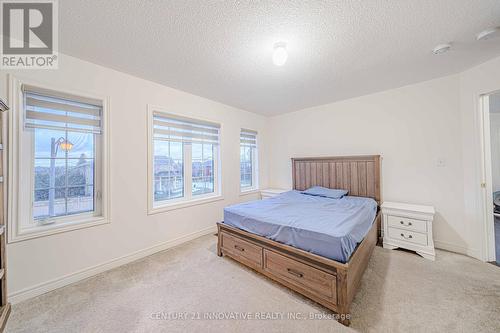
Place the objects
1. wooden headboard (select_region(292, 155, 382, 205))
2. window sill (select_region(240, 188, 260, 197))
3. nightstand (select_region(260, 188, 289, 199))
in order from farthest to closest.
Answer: nightstand (select_region(260, 188, 289, 199))
window sill (select_region(240, 188, 260, 197))
wooden headboard (select_region(292, 155, 382, 205))

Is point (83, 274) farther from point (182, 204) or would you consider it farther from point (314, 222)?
point (314, 222)

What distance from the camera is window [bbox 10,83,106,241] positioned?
1759mm

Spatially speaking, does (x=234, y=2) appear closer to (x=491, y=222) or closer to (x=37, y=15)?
(x=37, y=15)

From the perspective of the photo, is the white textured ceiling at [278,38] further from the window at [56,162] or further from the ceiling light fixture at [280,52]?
the window at [56,162]

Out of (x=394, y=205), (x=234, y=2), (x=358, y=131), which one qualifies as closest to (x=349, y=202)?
(x=394, y=205)

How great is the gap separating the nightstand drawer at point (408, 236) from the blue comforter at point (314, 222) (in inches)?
17.7

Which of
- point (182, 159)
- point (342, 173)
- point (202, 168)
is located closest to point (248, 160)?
point (202, 168)

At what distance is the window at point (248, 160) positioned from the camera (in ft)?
13.8

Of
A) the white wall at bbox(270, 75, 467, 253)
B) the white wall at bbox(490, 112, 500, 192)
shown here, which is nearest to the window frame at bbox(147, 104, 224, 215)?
the white wall at bbox(270, 75, 467, 253)

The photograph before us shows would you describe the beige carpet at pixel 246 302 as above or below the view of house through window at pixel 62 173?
below

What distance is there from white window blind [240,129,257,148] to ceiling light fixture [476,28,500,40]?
130 inches

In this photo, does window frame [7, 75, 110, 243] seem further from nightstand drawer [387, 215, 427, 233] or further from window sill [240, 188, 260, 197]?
nightstand drawer [387, 215, 427, 233]

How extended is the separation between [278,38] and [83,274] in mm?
3150

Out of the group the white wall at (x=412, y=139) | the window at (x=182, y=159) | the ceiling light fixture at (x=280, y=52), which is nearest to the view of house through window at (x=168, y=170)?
the window at (x=182, y=159)
